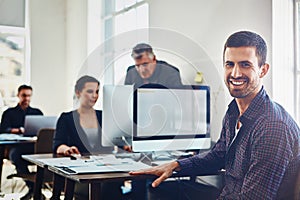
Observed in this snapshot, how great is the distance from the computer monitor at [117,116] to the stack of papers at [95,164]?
127 mm

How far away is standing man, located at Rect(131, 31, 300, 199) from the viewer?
5.87 ft

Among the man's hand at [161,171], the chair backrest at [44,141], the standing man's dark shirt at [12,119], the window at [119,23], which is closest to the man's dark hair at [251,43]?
the man's hand at [161,171]

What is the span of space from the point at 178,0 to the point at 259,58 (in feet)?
7.02

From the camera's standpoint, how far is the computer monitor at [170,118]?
8.20 ft

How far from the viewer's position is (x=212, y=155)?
2266 mm

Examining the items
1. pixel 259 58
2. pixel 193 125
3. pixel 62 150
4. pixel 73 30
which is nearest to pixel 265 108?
pixel 259 58

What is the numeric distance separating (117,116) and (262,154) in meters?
1.08

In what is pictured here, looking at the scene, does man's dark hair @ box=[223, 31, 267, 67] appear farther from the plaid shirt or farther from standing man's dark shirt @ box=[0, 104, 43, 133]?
standing man's dark shirt @ box=[0, 104, 43, 133]

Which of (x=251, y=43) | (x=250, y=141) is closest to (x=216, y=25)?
A: (x=251, y=43)

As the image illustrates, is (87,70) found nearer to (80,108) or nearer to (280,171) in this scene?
(80,108)

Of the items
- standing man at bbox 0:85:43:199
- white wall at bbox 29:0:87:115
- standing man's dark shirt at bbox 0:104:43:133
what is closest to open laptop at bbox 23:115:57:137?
standing man at bbox 0:85:43:199

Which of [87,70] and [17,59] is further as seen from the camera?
[17,59]

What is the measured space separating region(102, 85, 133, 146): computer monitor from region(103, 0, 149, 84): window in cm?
238

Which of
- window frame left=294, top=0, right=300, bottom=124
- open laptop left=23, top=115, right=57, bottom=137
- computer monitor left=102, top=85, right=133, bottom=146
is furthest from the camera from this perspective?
open laptop left=23, top=115, right=57, bottom=137
